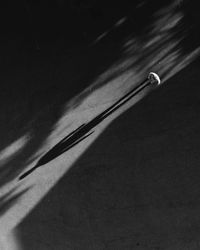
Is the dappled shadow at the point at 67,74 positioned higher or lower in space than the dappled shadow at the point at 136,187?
higher

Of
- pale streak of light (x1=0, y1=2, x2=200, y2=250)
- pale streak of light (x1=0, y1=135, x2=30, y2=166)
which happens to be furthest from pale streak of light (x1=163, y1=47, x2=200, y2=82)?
pale streak of light (x1=0, y1=135, x2=30, y2=166)

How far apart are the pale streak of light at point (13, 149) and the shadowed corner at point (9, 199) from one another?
52 cm

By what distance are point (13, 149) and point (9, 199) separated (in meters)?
0.76

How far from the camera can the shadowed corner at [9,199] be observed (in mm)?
6926

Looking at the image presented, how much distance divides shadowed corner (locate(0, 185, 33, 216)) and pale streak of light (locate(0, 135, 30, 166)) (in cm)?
52

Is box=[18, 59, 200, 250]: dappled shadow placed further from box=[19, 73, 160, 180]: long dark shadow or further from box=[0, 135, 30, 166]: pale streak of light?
box=[0, 135, 30, 166]: pale streak of light

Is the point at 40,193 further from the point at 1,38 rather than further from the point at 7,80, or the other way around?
the point at 1,38

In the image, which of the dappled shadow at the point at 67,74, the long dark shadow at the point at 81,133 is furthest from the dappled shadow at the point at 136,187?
the dappled shadow at the point at 67,74

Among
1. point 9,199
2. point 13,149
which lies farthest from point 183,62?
point 9,199

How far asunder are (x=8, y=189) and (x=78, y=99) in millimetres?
1650

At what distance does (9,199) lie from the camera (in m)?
6.99

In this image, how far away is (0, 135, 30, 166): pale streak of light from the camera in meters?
7.25

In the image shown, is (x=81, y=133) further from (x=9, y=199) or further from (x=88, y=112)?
(x=9, y=199)

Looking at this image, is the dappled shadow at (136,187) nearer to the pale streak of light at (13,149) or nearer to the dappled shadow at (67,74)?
the dappled shadow at (67,74)
